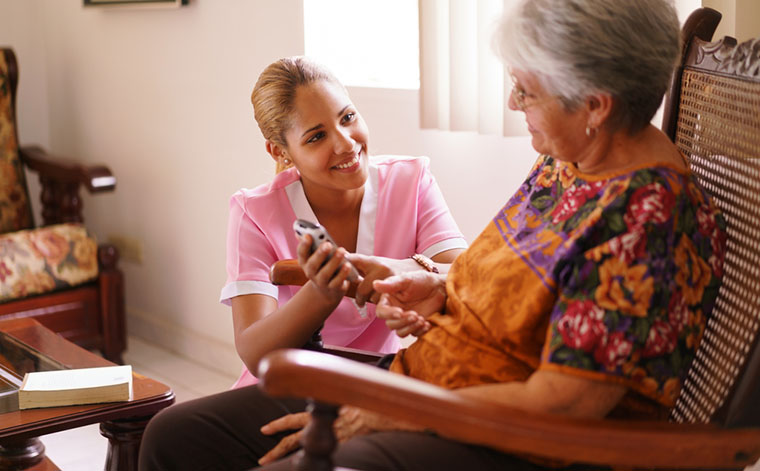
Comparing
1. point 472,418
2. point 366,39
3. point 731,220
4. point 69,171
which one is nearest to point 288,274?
point 472,418

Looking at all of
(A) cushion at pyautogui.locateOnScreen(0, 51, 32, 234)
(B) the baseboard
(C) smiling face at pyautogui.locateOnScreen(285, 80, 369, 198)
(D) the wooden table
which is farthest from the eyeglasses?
(A) cushion at pyautogui.locateOnScreen(0, 51, 32, 234)

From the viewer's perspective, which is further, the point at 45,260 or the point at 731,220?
the point at 45,260

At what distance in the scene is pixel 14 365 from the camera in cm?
195

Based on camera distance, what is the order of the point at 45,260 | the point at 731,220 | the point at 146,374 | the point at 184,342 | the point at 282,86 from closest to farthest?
the point at 731,220 → the point at 282,86 → the point at 45,260 → the point at 146,374 → the point at 184,342

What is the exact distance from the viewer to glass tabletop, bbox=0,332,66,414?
1757 mm

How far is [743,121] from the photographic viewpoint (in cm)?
124

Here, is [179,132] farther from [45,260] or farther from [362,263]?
[362,263]

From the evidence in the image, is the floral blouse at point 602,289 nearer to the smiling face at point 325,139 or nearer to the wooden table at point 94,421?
the smiling face at point 325,139

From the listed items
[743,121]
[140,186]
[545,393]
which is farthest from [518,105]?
[140,186]

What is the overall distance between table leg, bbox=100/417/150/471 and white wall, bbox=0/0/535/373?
98 centimetres

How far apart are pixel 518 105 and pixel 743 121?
12.4 inches

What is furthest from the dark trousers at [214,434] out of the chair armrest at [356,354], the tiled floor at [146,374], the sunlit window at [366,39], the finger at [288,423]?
the sunlit window at [366,39]

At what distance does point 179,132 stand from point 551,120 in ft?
7.64

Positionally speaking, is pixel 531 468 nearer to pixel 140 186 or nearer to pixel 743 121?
pixel 743 121
